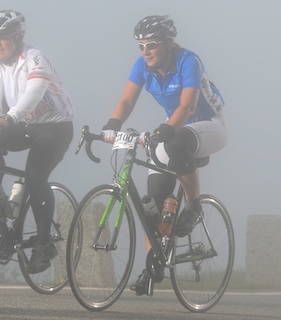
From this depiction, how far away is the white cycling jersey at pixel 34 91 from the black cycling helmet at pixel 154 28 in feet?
2.55

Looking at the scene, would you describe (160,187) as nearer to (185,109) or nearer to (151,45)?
(185,109)

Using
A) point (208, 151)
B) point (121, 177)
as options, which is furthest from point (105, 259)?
point (208, 151)

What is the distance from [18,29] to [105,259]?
6.00 feet

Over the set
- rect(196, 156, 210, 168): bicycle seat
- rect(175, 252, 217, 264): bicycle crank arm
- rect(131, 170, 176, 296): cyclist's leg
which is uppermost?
rect(196, 156, 210, 168): bicycle seat

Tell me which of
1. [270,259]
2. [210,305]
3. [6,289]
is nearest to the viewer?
[210,305]

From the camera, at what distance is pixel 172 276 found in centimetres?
803

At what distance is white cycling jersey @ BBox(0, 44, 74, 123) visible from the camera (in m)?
8.09

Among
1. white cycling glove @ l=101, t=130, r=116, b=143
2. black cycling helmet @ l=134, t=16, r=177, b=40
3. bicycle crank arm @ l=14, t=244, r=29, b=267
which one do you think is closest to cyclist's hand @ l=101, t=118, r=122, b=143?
white cycling glove @ l=101, t=130, r=116, b=143

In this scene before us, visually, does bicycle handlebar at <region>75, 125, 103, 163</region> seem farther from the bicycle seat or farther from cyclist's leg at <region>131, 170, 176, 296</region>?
the bicycle seat

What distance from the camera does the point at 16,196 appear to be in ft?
28.4

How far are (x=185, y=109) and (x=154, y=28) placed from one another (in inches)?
22.5

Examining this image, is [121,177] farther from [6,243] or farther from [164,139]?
[6,243]

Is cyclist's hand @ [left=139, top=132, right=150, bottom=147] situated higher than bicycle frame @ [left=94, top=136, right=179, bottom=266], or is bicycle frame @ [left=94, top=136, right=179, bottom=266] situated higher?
cyclist's hand @ [left=139, top=132, right=150, bottom=147]

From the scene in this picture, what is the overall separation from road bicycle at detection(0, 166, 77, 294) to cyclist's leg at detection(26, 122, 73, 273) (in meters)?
0.11
